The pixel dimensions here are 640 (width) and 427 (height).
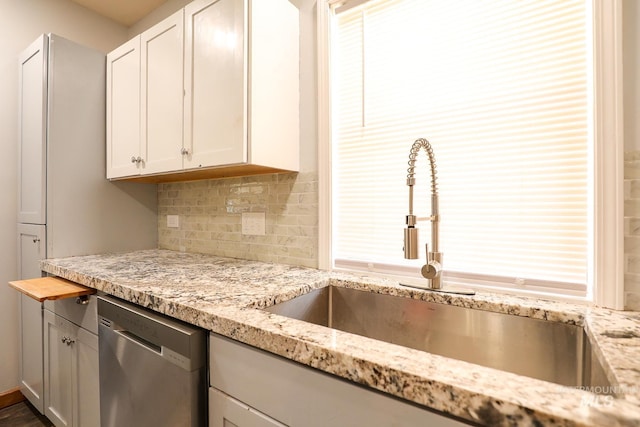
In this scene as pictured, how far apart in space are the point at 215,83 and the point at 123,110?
0.85m

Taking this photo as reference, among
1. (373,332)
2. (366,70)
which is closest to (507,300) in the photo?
(373,332)

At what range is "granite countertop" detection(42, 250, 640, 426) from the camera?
17.8 inches

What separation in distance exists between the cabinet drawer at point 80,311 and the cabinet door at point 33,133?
52 cm

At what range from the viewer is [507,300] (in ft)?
3.20

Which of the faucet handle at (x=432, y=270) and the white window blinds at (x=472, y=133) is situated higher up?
the white window blinds at (x=472, y=133)

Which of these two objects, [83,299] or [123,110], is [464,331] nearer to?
[83,299]

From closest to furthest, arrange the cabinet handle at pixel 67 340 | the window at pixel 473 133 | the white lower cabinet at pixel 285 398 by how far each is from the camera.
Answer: the white lower cabinet at pixel 285 398
the window at pixel 473 133
the cabinet handle at pixel 67 340

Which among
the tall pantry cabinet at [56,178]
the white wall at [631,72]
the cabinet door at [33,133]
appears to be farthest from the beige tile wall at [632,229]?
the cabinet door at [33,133]

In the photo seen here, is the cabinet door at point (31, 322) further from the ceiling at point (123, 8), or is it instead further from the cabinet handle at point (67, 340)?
the ceiling at point (123, 8)

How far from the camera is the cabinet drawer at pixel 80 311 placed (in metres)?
1.33

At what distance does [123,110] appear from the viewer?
6.09ft

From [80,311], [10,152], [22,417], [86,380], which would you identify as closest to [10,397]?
[22,417]

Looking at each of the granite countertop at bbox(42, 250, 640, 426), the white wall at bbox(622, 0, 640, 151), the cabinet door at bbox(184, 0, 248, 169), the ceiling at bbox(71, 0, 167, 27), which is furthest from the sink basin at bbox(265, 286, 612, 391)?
the ceiling at bbox(71, 0, 167, 27)

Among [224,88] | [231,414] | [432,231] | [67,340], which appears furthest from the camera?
[67,340]
